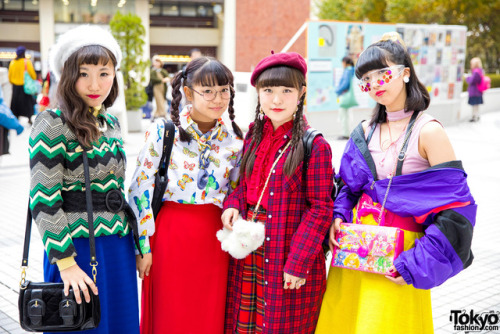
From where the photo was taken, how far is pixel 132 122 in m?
13.5

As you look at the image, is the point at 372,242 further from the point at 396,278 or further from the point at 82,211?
the point at 82,211

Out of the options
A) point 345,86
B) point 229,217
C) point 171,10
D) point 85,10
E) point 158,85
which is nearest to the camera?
point 229,217

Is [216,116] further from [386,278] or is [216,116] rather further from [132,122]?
[132,122]

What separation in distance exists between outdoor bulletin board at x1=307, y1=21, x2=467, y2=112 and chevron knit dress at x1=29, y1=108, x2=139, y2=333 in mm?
9543

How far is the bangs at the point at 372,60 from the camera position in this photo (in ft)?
8.16

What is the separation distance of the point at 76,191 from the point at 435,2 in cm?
2239

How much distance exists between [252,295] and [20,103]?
1268cm

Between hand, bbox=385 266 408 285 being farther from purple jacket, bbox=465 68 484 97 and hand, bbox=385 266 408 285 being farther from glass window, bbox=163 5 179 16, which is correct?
glass window, bbox=163 5 179 16

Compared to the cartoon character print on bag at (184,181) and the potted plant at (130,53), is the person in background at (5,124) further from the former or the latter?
the cartoon character print on bag at (184,181)

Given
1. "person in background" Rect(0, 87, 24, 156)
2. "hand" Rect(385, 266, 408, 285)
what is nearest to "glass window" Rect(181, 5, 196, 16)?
"person in background" Rect(0, 87, 24, 156)

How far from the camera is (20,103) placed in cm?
1364

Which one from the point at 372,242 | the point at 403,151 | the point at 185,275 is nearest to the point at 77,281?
the point at 185,275

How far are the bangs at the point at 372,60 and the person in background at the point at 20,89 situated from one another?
1267 cm

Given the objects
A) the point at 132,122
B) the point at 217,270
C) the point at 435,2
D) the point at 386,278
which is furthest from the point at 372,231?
the point at 435,2
